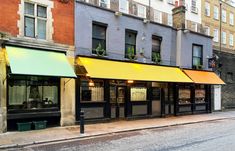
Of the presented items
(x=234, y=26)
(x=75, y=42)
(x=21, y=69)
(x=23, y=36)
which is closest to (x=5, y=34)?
(x=23, y=36)

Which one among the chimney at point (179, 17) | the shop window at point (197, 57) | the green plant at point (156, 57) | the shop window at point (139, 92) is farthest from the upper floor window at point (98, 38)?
the shop window at point (197, 57)

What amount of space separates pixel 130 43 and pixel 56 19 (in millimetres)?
5986

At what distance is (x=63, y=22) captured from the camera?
1580 centimetres

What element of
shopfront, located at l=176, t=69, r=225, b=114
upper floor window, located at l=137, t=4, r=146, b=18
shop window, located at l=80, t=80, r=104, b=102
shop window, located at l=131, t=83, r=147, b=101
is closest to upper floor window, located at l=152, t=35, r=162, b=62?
shop window, located at l=131, t=83, r=147, b=101

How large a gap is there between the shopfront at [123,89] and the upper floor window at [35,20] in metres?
2.63

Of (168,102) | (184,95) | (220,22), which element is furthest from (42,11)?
(220,22)

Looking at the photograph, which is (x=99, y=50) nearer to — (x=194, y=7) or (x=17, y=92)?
(x=17, y=92)

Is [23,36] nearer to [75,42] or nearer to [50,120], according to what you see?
[75,42]

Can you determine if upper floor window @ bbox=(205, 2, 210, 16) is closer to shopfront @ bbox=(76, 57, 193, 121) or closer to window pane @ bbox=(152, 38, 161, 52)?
shopfront @ bbox=(76, 57, 193, 121)

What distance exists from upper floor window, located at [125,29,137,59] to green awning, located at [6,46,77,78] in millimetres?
5252

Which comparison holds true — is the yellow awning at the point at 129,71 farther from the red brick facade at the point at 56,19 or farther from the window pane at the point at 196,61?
the window pane at the point at 196,61

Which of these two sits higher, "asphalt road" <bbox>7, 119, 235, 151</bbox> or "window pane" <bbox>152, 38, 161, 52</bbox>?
"window pane" <bbox>152, 38, 161, 52</bbox>

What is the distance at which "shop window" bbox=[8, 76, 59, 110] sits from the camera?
13.9 metres

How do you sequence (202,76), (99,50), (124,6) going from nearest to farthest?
(99,50), (202,76), (124,6)
